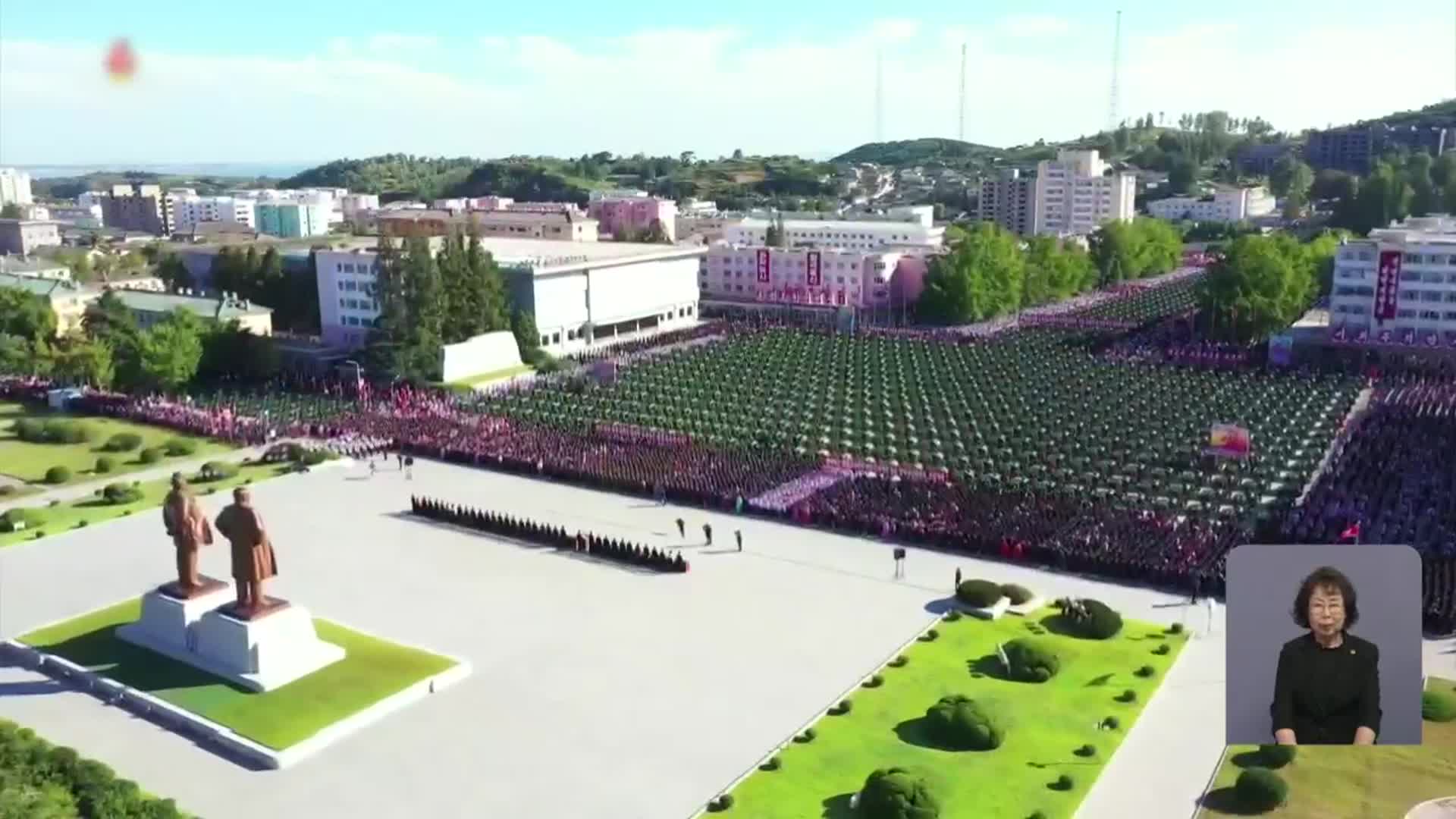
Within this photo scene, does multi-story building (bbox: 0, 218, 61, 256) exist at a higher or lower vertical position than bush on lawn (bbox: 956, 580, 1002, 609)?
higher

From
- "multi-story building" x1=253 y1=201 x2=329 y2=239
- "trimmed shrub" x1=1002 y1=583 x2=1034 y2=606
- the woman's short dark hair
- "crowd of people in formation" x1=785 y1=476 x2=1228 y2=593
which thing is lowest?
"trimmed shrub" x1=1002 y1=583 x2=1034 y2=606

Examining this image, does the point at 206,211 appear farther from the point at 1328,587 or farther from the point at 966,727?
the point at 1328,587

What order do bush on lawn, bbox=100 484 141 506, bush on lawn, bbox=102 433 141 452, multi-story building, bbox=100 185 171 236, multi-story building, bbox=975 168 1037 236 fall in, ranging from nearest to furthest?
bush on lawn, bbox=100 484 141 506, bush on lawn, bbox=102 433 141 452, multi-story building, bbox=975 168 1037 236, multi-story building, bbox=100 185 171 236

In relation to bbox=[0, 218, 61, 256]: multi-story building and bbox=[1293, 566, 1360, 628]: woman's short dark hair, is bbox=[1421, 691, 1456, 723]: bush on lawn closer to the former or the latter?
bbox=[1293, 566, 1360, 628]: woman's short dark hair

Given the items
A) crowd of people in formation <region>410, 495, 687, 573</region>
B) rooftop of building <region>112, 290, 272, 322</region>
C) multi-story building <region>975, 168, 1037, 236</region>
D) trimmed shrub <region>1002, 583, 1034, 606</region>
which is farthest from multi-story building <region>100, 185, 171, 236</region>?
trimmed shrub <region>1002, 583, 1034, 606</region>

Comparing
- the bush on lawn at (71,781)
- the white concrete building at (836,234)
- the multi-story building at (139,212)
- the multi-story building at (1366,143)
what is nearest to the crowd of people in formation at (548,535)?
the bush on lawn at (71,781)

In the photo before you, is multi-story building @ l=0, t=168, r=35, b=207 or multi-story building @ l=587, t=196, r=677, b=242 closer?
multi-story building @ l=587, t=196, r=677, b=242

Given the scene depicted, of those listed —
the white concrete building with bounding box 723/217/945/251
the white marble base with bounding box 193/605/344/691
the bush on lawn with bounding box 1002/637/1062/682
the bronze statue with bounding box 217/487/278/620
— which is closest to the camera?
the bronze statue with bounding box 217/487/278/620

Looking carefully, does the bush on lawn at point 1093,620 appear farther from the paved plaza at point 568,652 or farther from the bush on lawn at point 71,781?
the bush on lawn at point 71,781
